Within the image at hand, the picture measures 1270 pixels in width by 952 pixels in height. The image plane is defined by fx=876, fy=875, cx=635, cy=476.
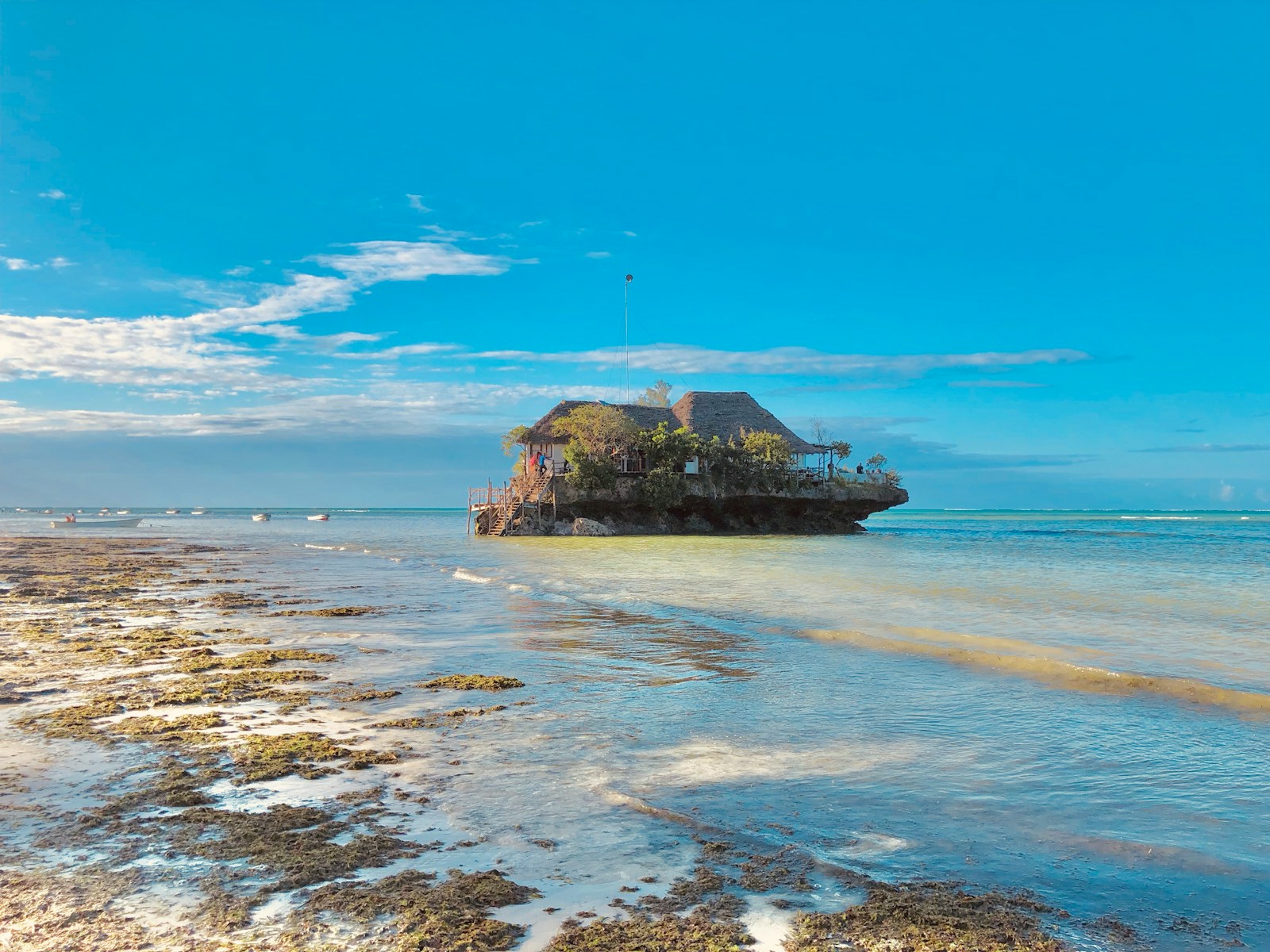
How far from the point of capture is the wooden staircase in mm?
50562

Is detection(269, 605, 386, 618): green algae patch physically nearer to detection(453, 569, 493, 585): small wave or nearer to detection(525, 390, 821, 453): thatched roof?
detection(453, 569, 493, 585): small wave

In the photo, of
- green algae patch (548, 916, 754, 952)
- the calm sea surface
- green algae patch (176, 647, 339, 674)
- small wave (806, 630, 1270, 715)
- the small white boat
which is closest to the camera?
green algae patch (548, 916, 754, 952)

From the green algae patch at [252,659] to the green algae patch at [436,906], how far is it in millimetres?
5793

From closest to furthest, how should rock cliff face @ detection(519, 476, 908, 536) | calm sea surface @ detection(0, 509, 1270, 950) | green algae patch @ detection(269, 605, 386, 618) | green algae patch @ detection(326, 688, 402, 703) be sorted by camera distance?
1. calm sea surface @ detection(0, 509, 1270, 950)
2. green algae patch @ detection(326, 688, 402, 703)
3. green algae patch @ detection(269, 605, 386, 618)
4. rock cliff face @ detection(519, 476, 908, 536)

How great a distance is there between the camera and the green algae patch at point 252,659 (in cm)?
884

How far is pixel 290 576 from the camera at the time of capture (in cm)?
2164

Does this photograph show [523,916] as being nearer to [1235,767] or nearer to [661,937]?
[661,937]

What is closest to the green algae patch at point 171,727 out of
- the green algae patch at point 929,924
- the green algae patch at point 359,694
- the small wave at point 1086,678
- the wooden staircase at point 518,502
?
the green algae patch at point 359,694

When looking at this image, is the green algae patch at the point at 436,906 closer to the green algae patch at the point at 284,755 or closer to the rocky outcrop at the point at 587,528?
the green algae patch at the point at 284,755

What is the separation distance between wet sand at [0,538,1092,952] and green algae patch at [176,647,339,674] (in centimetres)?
96

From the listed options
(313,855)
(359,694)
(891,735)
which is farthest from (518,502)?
(313,855)

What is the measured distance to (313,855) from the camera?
3.96m

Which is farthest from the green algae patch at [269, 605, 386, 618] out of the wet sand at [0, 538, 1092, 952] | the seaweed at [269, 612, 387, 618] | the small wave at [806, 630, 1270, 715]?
the small wave at [806, 630, 1270, 715]

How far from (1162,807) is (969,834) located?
1.39 meters
